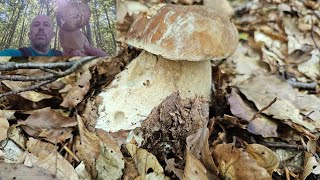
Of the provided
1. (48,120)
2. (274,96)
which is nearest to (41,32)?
(48,120)

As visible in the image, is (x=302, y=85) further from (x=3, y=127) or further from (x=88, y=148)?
(x=3, y=127)

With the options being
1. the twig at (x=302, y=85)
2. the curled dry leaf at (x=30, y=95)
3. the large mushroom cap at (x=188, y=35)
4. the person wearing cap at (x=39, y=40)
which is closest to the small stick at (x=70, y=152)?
the curled dry leaf at (x=30, y=95)

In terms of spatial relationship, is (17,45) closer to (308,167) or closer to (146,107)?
(146,107)

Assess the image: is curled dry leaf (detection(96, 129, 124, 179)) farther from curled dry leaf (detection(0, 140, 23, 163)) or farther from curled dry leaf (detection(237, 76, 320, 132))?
curled dry leaf (detection(237, 76, 320, 132))

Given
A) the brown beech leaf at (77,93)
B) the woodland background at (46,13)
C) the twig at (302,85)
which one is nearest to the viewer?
the brown beech leaf at (77,93)

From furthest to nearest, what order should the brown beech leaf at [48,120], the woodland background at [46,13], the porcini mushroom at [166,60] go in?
the woodland background at [46,13]
the brown beech leaf at [48,120]
the porcini mushroom at [166,60]

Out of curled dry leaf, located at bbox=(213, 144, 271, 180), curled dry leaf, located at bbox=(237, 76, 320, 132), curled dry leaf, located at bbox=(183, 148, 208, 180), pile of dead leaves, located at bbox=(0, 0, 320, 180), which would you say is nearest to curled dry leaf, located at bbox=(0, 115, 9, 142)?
pile of dead leaves, located at bbox=(0, 0, 320, 180)

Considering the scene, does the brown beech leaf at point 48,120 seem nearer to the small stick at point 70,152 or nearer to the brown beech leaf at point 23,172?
the small stick at point 70,152
